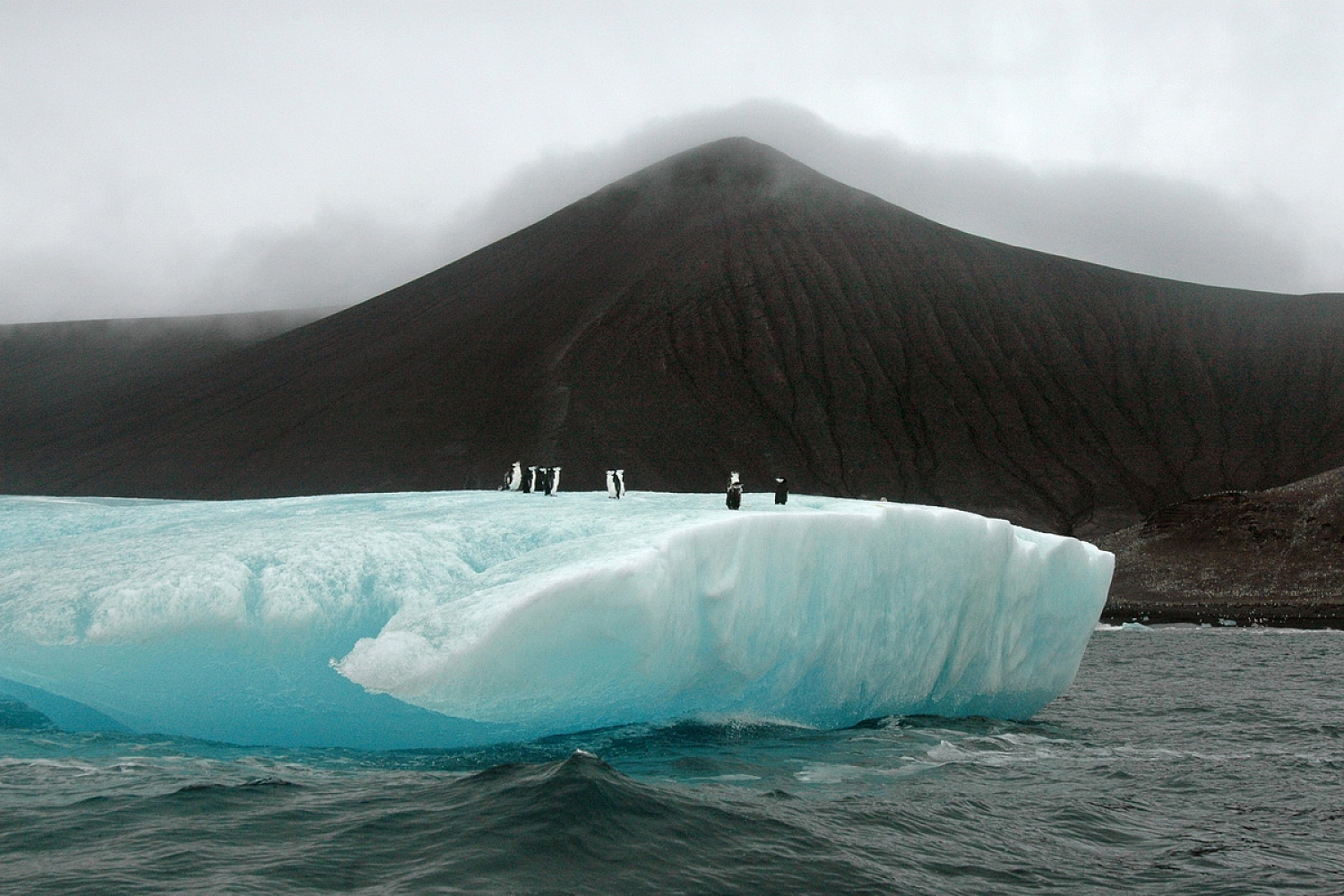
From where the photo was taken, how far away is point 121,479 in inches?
3812

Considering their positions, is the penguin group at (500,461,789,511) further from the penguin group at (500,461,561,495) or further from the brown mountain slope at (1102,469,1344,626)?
the brown mountain slope at (1102,469,1344,626)

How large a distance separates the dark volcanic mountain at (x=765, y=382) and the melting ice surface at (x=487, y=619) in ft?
238

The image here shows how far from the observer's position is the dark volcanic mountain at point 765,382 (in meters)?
93.4

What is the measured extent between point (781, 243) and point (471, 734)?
11712cm

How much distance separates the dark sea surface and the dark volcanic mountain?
74266 mm

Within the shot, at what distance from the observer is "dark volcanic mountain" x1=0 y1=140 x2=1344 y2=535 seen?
306 ft

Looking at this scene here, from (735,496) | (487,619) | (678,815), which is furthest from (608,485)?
(678,815)

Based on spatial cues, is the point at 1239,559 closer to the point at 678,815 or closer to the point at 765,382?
the point at 765,382

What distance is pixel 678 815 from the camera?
8.80 m

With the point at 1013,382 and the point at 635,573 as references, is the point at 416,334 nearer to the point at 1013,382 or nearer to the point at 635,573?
the point at 1013,382

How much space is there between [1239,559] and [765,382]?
50.1 metres

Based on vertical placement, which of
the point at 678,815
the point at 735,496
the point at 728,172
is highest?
the point at 728,172

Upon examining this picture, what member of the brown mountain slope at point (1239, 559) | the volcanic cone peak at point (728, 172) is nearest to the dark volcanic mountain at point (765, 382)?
the volcanic cone peak at point (728, 172)

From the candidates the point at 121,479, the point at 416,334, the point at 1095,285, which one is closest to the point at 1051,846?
the point at 121,479
